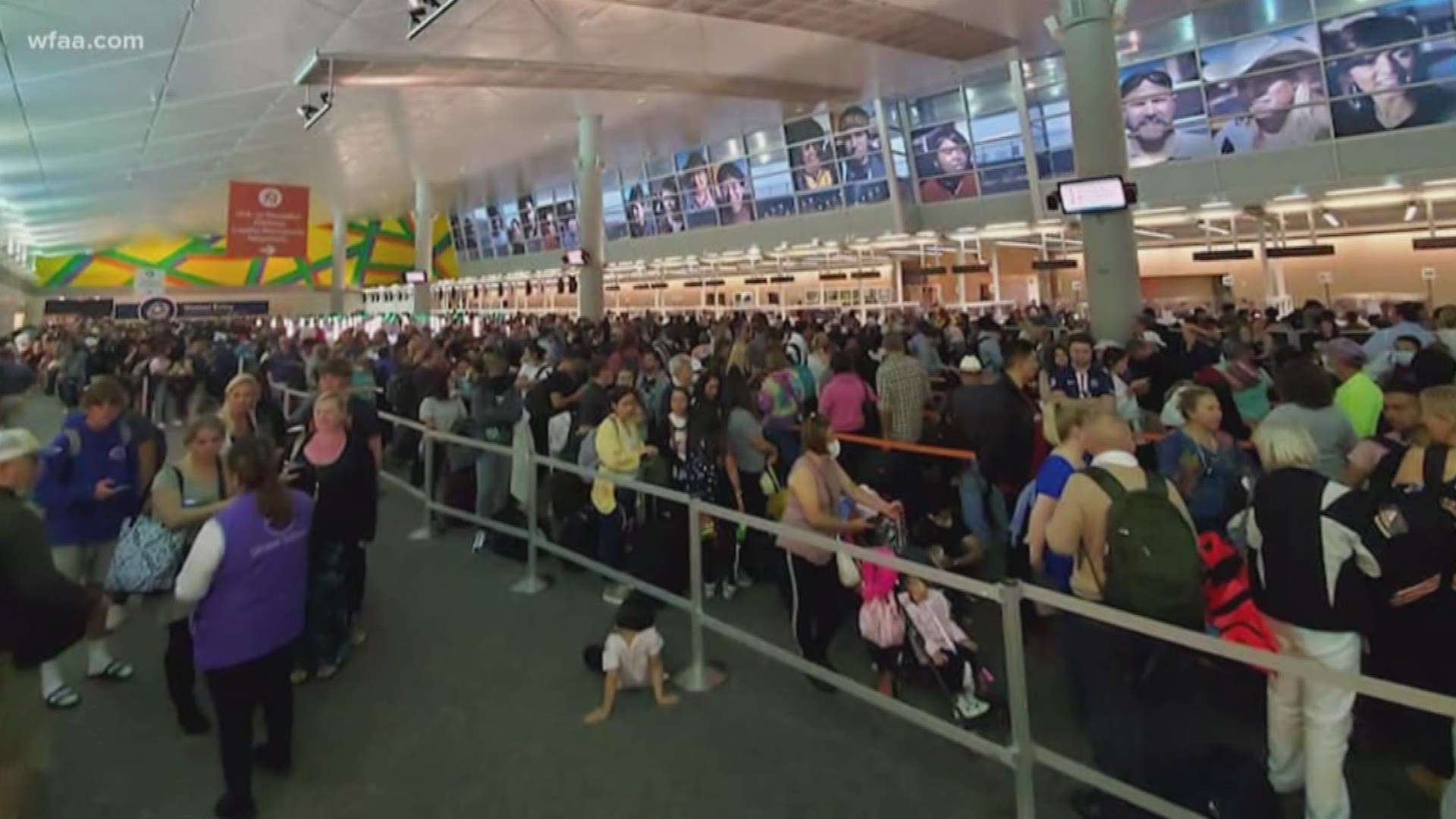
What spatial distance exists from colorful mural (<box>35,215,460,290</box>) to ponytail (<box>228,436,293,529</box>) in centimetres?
4352

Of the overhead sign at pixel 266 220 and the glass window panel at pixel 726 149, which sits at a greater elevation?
the glass window panel at pixel 726 149

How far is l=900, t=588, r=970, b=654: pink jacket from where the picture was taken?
3.29 meters

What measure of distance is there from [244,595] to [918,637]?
108 inches

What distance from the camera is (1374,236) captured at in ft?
66.2

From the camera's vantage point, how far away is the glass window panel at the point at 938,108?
Answer: 19.7 metres

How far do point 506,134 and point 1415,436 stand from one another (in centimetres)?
2297

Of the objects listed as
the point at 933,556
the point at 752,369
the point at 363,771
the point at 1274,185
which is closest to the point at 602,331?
the point at 752,369

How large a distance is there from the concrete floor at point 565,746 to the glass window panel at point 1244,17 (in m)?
16.4

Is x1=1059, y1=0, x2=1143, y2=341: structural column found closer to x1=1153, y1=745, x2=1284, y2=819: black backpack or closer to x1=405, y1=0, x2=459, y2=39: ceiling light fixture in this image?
x1=1153, y1=745, x2=1284, y2=819: black backpack

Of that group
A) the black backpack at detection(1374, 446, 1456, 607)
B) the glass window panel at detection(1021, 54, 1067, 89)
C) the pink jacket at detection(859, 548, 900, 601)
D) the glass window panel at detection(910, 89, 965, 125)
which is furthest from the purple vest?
the glass window panel at detection(910, 89, 965, 125)

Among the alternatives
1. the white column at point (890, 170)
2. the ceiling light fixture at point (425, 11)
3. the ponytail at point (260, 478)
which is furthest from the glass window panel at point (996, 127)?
the ponytail at point (260, 478)

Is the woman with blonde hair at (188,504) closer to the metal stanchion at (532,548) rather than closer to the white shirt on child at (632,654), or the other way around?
the white shirt on child at (632,654)

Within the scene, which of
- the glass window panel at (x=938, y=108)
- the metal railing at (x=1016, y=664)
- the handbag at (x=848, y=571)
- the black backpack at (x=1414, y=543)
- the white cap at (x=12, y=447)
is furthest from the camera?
the glass window panel at (x=938, y=108)

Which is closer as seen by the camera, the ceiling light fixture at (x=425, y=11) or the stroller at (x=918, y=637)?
the stroller at (x=918, y=637)
